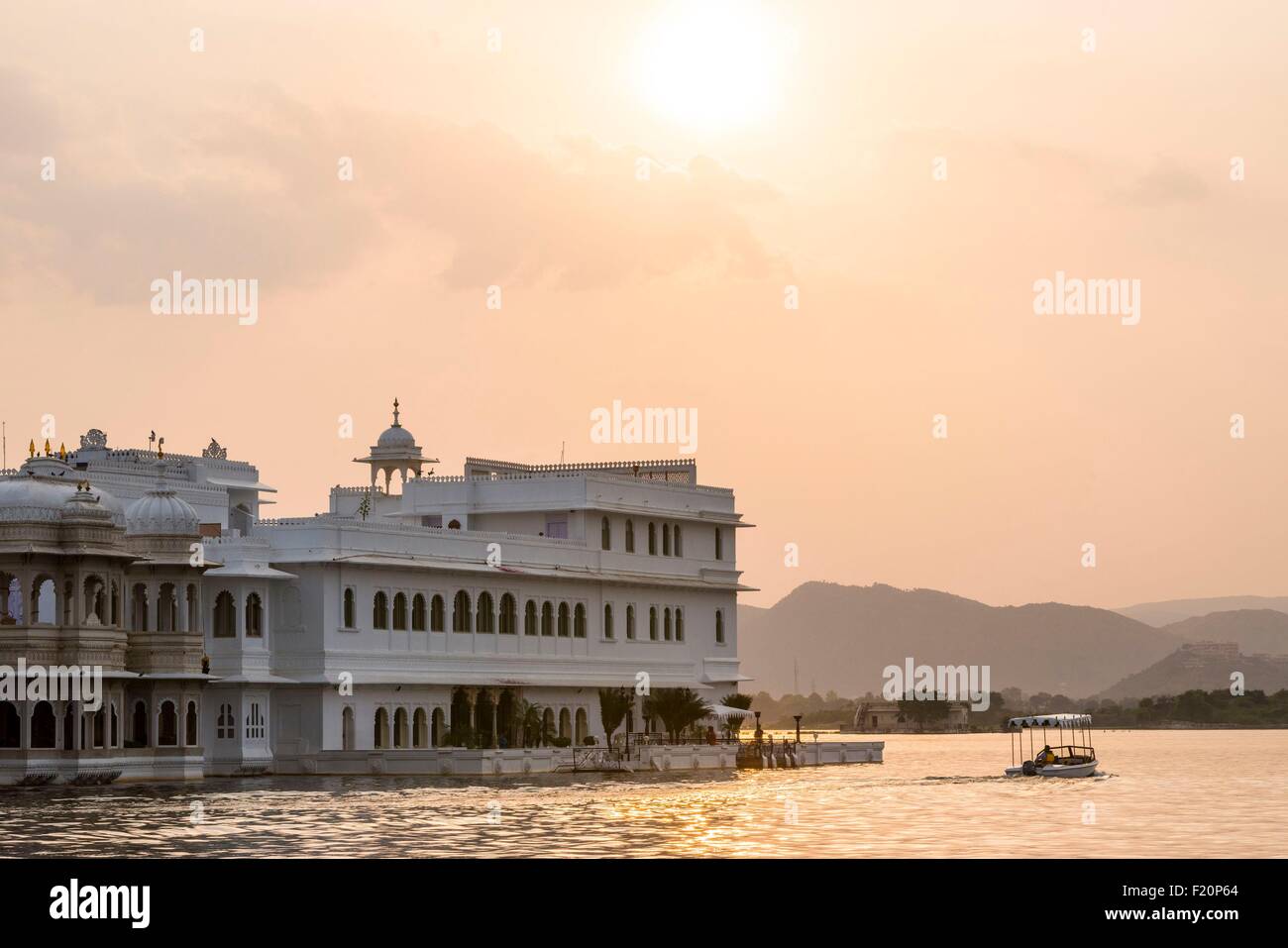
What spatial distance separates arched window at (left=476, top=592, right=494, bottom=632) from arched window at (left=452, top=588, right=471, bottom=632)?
87 centimetres

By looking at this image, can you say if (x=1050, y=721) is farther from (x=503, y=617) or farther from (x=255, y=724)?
(x=255, y=724)

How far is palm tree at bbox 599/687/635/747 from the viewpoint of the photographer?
77.4m

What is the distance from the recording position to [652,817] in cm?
4747

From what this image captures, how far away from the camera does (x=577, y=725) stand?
80.1 m

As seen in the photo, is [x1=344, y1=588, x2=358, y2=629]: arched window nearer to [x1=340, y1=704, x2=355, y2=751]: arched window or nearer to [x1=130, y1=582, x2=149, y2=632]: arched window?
[x1=340, y1=704, x2=355, y2=751]: arched window

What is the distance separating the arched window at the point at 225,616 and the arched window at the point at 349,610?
149 inches

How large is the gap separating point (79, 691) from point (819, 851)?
25844 mm

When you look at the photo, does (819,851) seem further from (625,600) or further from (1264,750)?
(1264,750)

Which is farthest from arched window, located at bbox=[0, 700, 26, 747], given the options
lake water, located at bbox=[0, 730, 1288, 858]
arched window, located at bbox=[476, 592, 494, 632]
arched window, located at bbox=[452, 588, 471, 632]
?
arched window, located at bbox=[476, 592, 494, 632]

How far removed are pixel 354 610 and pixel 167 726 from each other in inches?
→ 341

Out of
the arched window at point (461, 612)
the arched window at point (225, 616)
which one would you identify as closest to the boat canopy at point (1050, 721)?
the arched window at point (461, 612)

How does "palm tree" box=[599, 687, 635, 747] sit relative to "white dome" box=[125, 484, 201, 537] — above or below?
below

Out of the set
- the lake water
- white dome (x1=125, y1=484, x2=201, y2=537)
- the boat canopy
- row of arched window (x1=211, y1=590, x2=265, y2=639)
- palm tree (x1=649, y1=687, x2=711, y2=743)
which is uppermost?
white dome (x1=125, y1=484, x2=201, y2=537)
